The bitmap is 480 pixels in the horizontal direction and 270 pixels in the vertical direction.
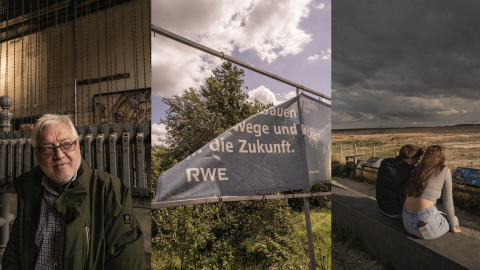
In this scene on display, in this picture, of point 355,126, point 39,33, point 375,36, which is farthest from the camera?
point 39,33

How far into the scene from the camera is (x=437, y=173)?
135 centimetres

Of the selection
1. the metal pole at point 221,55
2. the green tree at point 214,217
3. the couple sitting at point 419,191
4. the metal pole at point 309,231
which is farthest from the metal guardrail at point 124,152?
the couple sitting at point 419,191

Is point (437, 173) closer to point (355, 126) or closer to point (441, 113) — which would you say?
point (441, 113)

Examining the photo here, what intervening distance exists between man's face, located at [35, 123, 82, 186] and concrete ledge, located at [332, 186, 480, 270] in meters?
1.48

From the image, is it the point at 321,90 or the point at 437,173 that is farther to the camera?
the point at 321,90

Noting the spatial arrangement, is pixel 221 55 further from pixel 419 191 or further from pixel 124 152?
pixel 419 191

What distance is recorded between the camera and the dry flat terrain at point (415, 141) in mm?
1313

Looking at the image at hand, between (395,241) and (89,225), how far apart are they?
4.97ft

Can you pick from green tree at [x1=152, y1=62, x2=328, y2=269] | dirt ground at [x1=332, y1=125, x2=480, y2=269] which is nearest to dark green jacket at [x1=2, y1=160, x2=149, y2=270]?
green tree at [x1=152, y1=62, x2=328, y2=269]

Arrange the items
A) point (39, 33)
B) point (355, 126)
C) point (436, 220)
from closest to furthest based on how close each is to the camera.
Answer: point (436, 220) → point (355, 126) → point (39, 33)

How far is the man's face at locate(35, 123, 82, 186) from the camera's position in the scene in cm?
139

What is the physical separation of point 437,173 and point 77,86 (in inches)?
78.4

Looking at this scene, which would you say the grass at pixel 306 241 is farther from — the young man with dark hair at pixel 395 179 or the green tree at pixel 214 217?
the young man with dark hair at pixel 395 179

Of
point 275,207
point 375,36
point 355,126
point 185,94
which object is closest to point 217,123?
point 185,94
